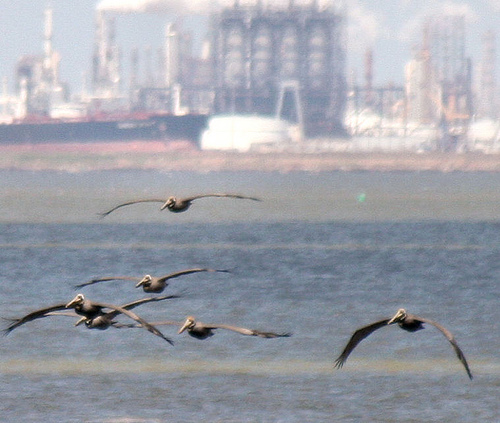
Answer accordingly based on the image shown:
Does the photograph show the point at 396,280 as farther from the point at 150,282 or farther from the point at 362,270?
the point at 150,282

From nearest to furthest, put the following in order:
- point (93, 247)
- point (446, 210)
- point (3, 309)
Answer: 1. point (3, 309)
2. point (93, 247)
3. point (446, 210)

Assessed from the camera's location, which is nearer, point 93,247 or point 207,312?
point 207,312

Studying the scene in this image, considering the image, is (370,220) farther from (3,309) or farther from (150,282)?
(150,282)

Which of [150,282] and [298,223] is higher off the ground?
[150,282]

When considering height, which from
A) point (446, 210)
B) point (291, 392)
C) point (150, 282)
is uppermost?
point (150, 282)

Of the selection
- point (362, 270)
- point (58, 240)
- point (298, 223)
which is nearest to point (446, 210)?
point (298, 223)

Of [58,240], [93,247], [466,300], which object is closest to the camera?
[466,300]
